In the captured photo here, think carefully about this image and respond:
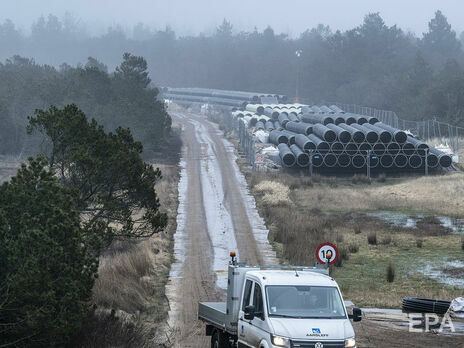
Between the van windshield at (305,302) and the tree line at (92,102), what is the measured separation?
52.1 metres

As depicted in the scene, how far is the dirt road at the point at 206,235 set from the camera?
2530 cm

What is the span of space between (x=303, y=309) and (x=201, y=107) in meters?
115

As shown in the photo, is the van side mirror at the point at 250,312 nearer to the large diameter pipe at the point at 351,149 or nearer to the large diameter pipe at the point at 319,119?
the large diameter pipe at the point at 351,149

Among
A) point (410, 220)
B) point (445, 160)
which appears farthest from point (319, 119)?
point (410, 220)

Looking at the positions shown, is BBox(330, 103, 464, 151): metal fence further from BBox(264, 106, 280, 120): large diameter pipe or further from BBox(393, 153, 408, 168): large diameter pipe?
BBox(264, 106, 280, 120): large diameter pipe

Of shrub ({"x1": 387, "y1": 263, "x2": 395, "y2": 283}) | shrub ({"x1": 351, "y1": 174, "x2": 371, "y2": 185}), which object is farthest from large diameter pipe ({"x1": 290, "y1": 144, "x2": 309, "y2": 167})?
shrub ({"x1": 387, "y1": 263, "x2": 395, "y2": 283})

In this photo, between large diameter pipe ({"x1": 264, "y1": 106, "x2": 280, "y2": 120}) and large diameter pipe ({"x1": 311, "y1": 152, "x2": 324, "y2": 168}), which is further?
large diameter pipe ({"x1": 264, "y1": 106, "x2": 280, "y2": 120})

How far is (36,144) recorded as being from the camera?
232 feet

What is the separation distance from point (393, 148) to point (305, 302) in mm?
46541

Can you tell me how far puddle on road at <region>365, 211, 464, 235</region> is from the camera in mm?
42844

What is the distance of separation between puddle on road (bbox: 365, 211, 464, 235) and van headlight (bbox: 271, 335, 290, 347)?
2754 centimetres

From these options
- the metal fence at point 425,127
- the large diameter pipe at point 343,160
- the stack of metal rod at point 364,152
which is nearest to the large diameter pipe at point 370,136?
the stack of metal rod at point 364,152

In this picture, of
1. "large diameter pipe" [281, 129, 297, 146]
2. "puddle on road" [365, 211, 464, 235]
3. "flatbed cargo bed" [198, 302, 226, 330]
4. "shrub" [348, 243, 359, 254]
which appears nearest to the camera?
"flatbed cargo bed" [198, 302, 226, 330]

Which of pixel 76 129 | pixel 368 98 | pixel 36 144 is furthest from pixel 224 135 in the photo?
pixel 76 129
